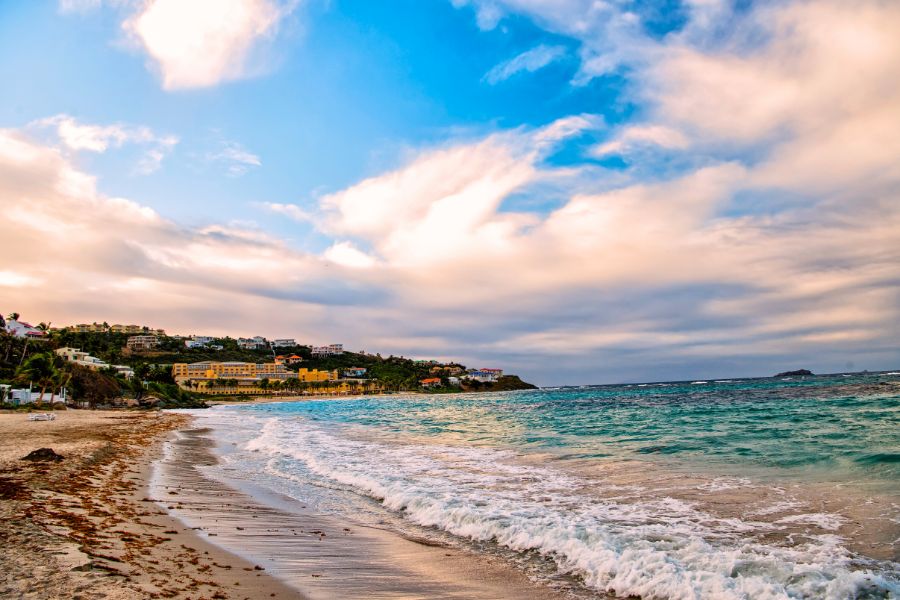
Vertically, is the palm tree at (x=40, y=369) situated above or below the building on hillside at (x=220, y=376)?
above

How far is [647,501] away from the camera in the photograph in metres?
11.3

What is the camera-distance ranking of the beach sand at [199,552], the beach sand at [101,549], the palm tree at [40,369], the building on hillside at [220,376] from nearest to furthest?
1. the beach sand at [101,549]
2. the beach sand at [199,552]
3. the palm tree at [40,369]
4. the building on hillside at [220,376]

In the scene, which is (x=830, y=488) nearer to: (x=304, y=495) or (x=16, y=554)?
(x=304, y=495)

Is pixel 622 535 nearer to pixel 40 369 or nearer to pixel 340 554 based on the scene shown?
pixel 340 554

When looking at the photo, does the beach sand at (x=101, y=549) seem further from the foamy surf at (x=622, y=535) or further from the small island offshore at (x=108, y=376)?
the small island offshore at (x=108, y=376)

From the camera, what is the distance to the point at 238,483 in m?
14.6

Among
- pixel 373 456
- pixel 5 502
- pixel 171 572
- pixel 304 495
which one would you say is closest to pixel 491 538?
pixel 171 572

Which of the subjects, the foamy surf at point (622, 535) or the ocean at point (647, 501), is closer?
the foamy surf at point (622, 535)

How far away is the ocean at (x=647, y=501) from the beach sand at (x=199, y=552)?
3.02 ft

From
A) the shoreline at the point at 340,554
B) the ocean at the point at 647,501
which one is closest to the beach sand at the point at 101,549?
the shoreline at the point at 340,554

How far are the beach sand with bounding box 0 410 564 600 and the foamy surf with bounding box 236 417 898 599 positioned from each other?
3.68ft

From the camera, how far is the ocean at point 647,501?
6.96 metres

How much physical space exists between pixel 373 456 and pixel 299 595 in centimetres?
1459

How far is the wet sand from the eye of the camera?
21.5ft
